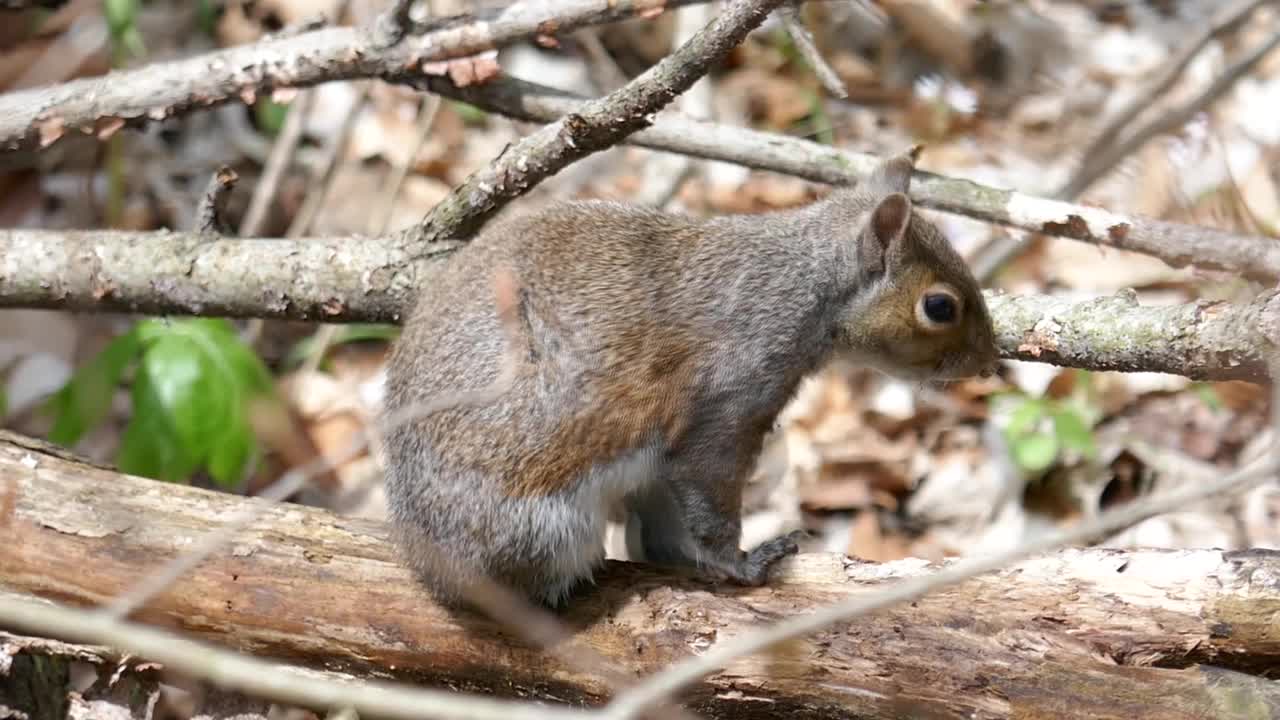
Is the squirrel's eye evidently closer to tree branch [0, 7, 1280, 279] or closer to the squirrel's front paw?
tree branch [0, 7, 1280, 279]

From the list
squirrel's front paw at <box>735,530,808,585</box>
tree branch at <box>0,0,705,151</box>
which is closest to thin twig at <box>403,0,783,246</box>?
tree branch at <box>0,0,705,151</box>

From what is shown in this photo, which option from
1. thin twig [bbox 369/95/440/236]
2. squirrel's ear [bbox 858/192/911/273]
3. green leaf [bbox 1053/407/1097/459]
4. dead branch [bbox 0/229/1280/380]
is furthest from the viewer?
thin twig [bbox 369/95/440/236]

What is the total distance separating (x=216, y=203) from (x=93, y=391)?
938 mm

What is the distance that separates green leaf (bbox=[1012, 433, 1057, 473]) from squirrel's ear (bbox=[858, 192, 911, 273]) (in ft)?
4.53

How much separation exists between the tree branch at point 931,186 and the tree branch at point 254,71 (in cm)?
12

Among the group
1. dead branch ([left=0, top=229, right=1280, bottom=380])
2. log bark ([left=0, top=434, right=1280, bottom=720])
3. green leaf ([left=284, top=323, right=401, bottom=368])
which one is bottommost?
log bark ([left=0, top=434, right=1280, bottom=720])

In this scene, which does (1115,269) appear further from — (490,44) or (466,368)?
(466,368)

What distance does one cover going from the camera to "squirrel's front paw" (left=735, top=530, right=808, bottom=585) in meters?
3.17

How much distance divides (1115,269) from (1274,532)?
1466 mm

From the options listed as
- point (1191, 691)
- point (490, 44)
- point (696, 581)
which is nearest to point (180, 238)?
point (490, 44)

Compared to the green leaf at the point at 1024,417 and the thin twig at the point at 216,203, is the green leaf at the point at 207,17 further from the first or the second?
the green leaf at the point at 1024,417

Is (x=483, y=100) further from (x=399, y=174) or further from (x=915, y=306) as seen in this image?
(x=399, y=174)

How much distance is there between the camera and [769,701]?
2.83 metres

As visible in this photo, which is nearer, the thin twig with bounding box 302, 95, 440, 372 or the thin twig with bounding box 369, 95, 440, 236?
the thin twig with bounding box 302, 95, 440, 372
